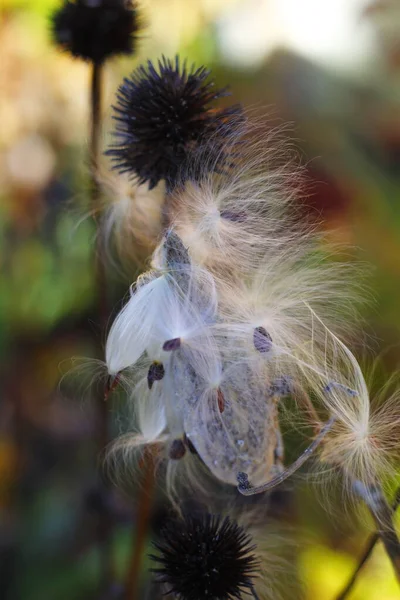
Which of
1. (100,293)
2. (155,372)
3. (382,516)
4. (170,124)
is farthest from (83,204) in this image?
(382,516)

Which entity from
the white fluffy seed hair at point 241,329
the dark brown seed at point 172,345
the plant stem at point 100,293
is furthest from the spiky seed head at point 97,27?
the dark brown seed at point 172,345

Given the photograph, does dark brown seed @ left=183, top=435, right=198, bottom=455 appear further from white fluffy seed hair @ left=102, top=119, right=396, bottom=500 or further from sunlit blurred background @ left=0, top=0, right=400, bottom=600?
sunlit blurred background @ left=0, top=0, right=400, bottom=600

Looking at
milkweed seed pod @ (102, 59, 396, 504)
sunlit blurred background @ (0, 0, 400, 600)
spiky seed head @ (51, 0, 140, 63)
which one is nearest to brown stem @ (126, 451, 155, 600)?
milkweed seed pod @ (102, 59, 396, 504)

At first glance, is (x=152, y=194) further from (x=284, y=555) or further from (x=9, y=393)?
(x=9, y=393)

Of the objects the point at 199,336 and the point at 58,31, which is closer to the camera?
the point at 199,336

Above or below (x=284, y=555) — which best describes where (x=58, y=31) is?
above

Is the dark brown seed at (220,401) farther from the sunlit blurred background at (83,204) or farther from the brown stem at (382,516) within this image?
the sunlit blurred background at (83,204)

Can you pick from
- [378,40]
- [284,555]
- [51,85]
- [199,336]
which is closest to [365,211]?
[378,40]
